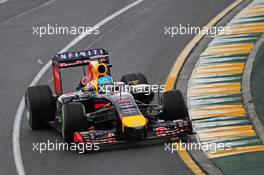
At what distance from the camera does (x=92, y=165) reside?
59.2ft

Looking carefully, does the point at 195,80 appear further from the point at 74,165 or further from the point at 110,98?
the point at 74,165

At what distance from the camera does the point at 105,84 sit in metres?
20.1

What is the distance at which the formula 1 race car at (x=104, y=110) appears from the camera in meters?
18.7

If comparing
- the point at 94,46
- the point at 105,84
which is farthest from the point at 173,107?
the point at 94,46

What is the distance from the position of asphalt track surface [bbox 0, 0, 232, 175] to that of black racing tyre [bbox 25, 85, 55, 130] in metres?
0.27

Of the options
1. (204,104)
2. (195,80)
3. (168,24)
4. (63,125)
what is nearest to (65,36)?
(168,24)

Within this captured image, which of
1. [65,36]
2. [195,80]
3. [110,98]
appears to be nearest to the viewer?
[110,98]

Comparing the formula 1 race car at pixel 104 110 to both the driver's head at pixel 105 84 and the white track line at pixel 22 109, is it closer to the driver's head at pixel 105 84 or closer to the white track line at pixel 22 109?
the driver's head at pixel 105 84

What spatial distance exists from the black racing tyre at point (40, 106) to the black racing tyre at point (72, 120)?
171cm

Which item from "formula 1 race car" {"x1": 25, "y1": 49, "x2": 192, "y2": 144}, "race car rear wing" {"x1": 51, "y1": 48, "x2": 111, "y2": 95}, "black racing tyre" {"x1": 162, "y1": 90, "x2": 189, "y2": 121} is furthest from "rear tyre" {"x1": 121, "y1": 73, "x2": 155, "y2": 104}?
"black racing tyre" {"x1": 162, "y1": 90, "x2": 189, "y2": 121}

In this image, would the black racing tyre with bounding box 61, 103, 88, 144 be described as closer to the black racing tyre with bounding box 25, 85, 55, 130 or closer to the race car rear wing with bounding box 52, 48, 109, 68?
the black racing tyre with bounding box 25, 85, 55, 130

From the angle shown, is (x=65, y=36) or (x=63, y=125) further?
(x=65, y=36)

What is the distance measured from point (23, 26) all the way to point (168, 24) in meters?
5.05

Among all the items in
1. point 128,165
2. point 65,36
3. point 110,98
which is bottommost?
point 128,165
